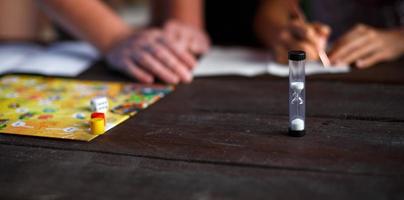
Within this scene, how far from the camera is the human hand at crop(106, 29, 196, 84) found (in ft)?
3.89

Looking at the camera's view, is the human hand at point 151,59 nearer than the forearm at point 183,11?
Yes

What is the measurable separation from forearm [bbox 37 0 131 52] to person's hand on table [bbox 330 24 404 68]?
57 centimetres

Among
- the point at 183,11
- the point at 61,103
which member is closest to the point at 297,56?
the point at 61,103

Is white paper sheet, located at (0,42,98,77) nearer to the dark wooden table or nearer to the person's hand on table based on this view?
the dark wooden table

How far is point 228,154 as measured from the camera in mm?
725

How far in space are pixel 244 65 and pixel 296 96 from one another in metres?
0.51

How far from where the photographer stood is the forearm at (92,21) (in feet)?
4.45

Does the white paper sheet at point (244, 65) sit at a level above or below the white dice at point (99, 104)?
above

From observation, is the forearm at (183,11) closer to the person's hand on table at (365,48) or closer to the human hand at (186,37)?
the human hand at (186,37)

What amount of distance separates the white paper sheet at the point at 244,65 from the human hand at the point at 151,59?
0.06 metres

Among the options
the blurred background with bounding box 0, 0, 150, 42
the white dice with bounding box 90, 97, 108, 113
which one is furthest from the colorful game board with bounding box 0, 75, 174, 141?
the blurred background with bounding box 0, 0, 150, 42

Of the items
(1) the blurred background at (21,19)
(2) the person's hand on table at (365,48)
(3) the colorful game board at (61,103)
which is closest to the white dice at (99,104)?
(3) the colorful game board at (61,103)

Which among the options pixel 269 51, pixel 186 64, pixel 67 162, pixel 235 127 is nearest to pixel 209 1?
pixel 269 51

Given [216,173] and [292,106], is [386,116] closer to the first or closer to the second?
[292,106]
